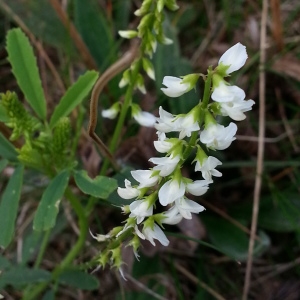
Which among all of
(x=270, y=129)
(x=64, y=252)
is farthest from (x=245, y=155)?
(x=64, y=252)

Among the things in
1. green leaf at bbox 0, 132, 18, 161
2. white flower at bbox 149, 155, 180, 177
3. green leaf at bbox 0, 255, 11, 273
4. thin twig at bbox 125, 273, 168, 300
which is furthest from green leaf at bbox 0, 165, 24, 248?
thin twig at bbox 125, 273, 168, 300

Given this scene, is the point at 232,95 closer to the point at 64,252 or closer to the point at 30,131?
the point at 30,131

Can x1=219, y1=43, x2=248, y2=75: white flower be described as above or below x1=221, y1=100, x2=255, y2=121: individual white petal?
above

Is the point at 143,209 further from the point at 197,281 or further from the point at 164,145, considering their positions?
the point at 197,281

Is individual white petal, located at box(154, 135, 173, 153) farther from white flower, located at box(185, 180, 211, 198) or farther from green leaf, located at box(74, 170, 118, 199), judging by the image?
green leaf, located at box(74, 170, 118, 199)

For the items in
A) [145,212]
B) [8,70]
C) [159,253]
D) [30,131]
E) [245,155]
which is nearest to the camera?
[145,212]

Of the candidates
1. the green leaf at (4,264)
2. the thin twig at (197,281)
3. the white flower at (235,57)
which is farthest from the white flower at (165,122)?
the thin twig at (197,281)

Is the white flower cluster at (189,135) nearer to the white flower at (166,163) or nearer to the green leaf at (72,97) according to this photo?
the white flower at (166,163)
